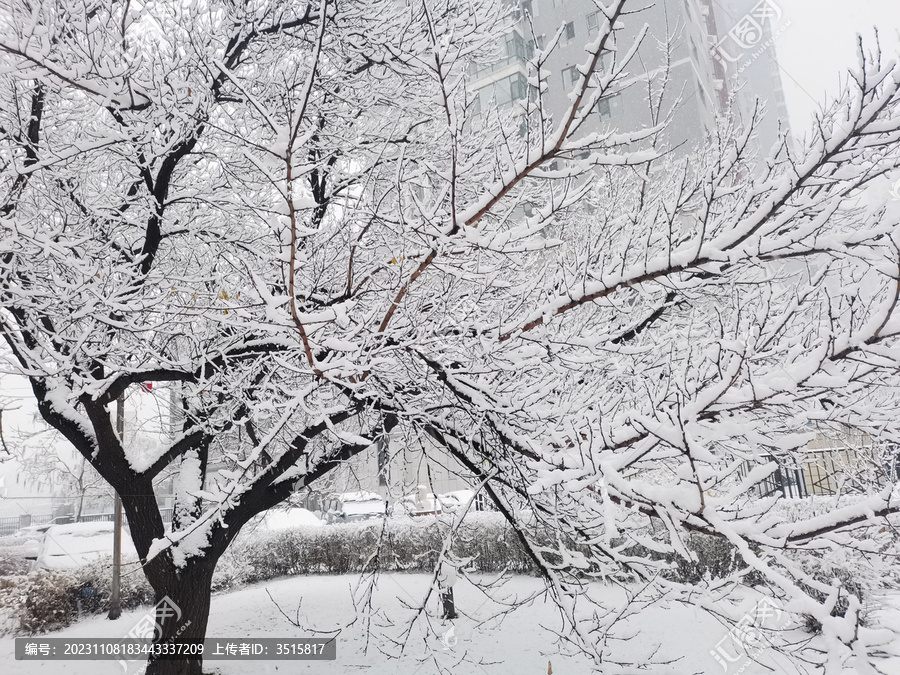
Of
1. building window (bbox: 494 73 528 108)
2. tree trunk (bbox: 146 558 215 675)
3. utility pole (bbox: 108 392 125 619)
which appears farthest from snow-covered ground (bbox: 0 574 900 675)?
building window (bbox: 494 73 528 108)

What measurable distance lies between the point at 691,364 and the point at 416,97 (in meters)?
4.16

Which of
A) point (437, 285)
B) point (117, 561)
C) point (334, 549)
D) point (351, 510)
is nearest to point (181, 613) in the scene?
point (437, 285)

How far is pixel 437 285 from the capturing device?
410 cm

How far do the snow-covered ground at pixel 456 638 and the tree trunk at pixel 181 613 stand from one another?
99 cm

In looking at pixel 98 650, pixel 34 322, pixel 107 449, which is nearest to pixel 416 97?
pixel 34 322

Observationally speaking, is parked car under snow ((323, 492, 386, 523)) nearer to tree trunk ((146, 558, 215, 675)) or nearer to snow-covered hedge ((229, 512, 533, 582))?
snow-covered hedge ((229, 512, 533, 582))

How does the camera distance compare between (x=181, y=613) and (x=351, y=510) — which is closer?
(x=181, y=613)

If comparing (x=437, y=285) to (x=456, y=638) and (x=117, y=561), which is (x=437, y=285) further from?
(x=117, y=561)

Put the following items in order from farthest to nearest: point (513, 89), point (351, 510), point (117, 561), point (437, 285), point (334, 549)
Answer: point (513, 89)
point (351, 510)
point (334, 549)
point (117, 561)
point (437, 285)

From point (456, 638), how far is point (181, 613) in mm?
2956

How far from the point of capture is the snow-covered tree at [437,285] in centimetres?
221

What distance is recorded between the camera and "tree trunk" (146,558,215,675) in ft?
17.8

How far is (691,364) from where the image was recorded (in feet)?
10.3

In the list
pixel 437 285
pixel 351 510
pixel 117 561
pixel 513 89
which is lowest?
pixel 351 510
